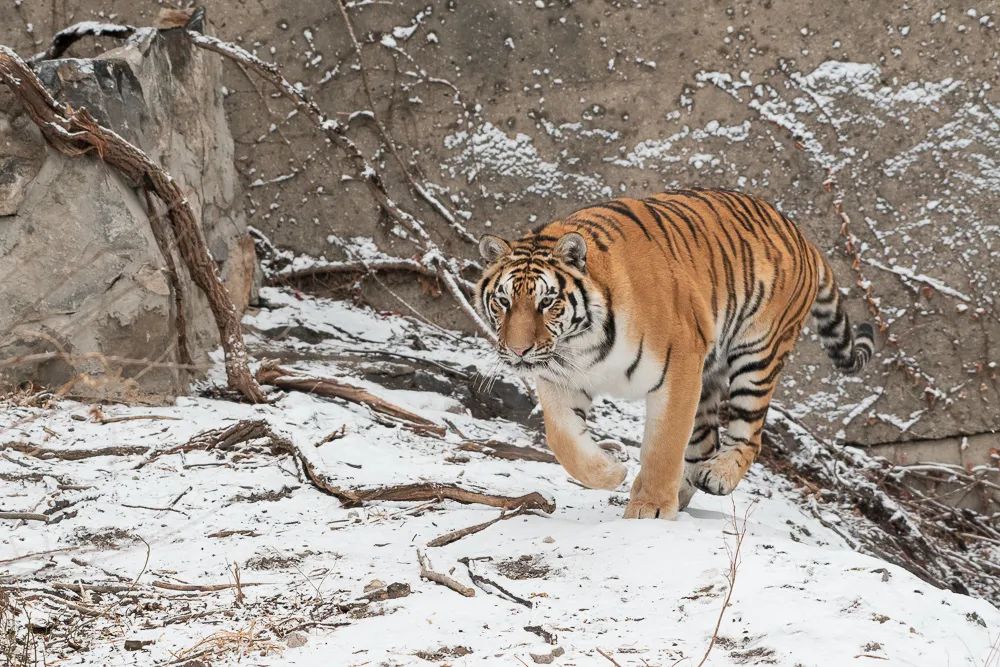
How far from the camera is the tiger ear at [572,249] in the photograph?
327 centimetres

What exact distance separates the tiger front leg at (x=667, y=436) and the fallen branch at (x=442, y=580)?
2.98 feet

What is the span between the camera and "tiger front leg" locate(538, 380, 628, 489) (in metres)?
3.49

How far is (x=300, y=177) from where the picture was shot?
6215 millimetres

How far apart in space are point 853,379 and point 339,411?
10.2 ft

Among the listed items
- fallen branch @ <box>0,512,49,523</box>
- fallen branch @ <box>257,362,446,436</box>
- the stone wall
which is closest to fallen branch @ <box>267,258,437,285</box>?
the stone wall

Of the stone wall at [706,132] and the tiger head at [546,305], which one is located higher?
the stone wall at [706,132]

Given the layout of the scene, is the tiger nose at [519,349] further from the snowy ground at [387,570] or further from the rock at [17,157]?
the rock at [17,157]

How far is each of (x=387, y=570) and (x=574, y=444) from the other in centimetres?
87

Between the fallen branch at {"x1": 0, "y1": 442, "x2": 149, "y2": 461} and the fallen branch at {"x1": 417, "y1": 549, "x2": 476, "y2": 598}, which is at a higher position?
the fallen branch at {"x1": 417, "y1": 549, "x2": 476, "y2": 598}

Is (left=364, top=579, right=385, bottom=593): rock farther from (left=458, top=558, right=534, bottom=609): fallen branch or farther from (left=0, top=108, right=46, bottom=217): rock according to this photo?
(left=0, top=108, right=46, bottom=217): rock

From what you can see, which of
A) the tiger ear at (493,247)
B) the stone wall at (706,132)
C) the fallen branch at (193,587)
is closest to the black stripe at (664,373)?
the tiger ear at (493,247)

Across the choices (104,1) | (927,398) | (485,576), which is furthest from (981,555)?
(104,1)

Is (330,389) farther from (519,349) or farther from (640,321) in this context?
(640,321)

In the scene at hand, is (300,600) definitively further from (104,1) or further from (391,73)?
(104,1)
